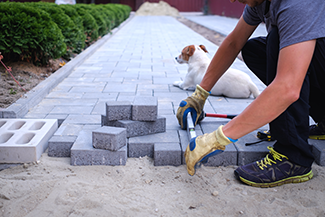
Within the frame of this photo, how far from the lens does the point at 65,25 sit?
600 centimetres

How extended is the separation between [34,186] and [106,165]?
532 millimetres

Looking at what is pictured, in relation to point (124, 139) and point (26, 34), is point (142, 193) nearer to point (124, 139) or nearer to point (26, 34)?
point (124, 139)

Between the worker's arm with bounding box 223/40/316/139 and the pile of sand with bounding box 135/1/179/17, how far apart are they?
92.5 feet

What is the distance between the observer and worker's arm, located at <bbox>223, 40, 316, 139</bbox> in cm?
156

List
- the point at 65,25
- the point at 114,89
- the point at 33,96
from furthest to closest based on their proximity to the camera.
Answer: the point at 65,25, the point at 114,89, the point at 33,96

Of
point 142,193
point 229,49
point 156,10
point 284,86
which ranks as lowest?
point 142,193


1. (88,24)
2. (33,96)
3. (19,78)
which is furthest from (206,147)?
(88,24)

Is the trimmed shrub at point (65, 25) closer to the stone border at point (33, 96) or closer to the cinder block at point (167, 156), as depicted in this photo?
the stone border at point (33, 96)

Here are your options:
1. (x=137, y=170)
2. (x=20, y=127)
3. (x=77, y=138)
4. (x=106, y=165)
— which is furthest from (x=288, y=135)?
(x=20, y=127)

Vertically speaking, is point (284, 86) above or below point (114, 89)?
above

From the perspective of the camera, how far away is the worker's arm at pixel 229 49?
94.5 inches

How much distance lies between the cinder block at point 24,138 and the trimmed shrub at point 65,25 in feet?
11.9

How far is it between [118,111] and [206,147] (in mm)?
901

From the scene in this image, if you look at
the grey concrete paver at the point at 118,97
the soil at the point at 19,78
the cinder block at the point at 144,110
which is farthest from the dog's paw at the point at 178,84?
the soil at the point at 19,78
